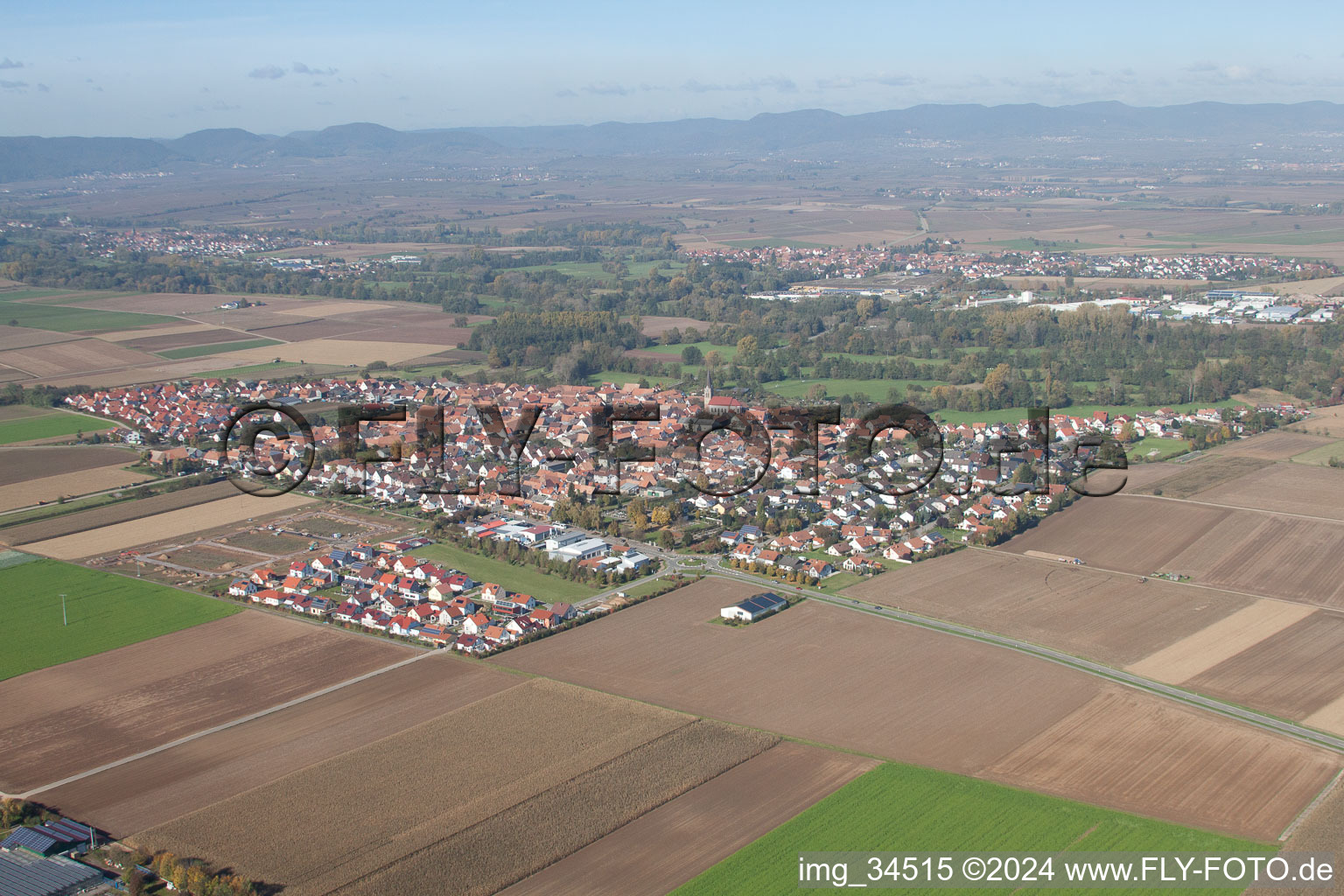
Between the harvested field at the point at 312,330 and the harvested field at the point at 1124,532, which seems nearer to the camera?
the harvested field at the point at 1124,532

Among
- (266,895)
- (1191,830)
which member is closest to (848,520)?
(1191,830)

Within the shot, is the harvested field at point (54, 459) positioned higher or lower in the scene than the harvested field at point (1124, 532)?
higher

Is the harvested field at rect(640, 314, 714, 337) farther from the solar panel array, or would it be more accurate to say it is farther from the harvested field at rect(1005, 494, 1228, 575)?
the solar panel array

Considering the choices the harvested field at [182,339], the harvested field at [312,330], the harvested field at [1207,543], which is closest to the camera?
the harvested field at [1207,543]

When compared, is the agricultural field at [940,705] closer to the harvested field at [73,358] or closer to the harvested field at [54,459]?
the harvested field at [54,459]

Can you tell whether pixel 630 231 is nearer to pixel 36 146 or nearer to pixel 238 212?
pixel 238 212

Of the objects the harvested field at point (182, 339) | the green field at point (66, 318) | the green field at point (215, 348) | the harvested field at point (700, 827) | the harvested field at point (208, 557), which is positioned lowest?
the harvested field at point (700, 827)

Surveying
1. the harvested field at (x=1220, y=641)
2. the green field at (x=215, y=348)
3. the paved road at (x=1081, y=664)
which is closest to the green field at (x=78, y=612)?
the paved road at (x=1081, y=664)
